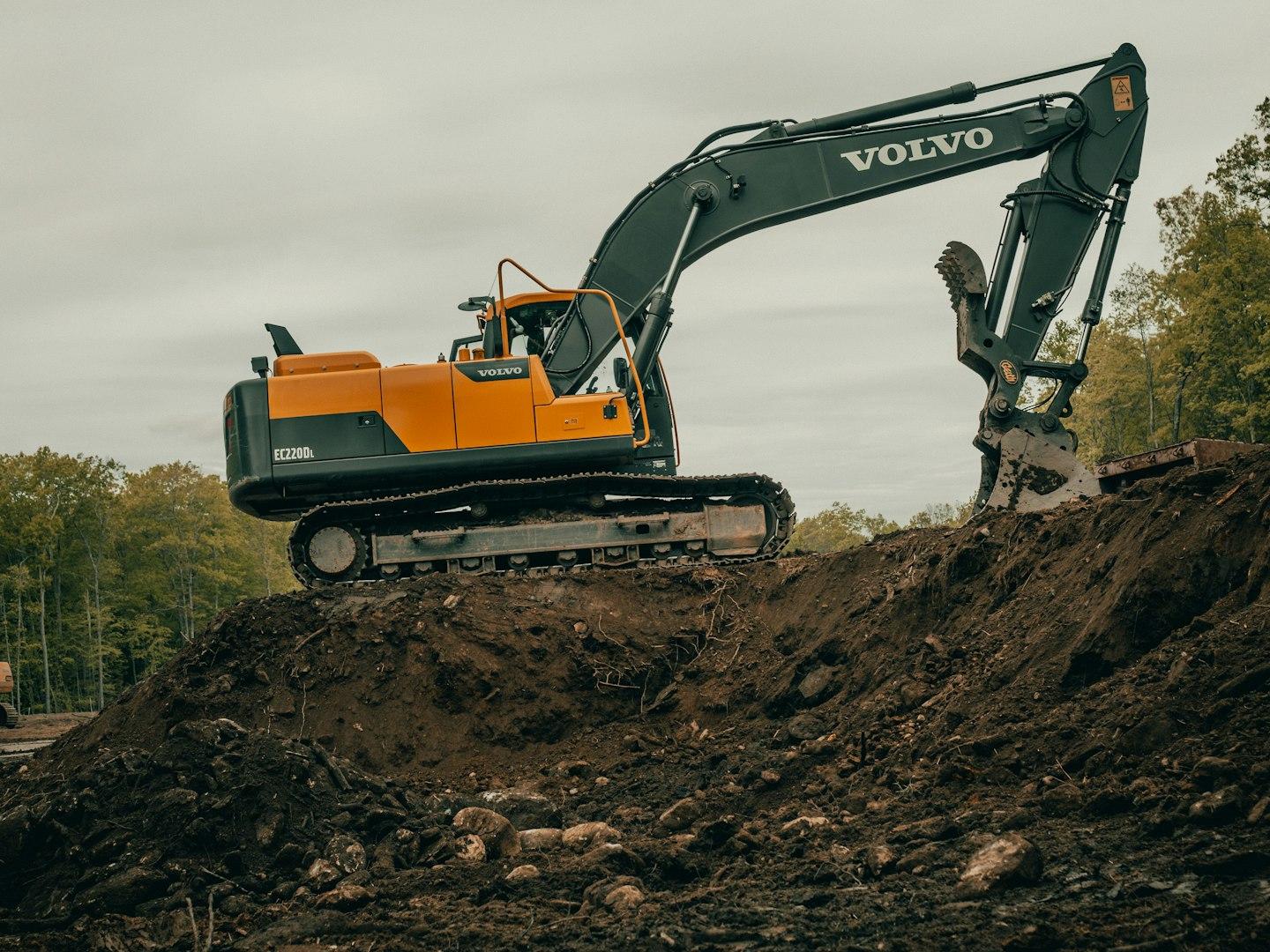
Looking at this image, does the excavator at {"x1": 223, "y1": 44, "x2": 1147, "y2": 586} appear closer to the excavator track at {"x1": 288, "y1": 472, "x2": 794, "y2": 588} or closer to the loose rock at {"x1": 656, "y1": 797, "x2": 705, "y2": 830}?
the excavator track at {"x1": 288, "y1": 472, "x2": 794, "y2": 588}

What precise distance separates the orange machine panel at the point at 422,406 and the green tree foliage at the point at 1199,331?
2519 cm

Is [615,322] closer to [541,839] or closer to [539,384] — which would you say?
[539,384]

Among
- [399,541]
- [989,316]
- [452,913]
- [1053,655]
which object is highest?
[989,316]

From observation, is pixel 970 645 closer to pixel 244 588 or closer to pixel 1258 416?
pixel 1258 416

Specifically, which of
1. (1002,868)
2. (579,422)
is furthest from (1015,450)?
(1002,868)

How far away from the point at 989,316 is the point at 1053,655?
5803 millimetres

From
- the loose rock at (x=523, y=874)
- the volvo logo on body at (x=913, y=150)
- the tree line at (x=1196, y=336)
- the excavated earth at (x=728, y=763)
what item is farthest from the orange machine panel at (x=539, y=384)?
the tree line at (x=1196, y=336)

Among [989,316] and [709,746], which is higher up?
[989,316]

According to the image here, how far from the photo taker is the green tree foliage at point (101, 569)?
5031 centimetres

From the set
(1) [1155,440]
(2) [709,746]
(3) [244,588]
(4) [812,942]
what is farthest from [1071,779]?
(3) [244,588]

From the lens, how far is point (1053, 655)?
8133 mm

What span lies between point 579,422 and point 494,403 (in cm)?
91

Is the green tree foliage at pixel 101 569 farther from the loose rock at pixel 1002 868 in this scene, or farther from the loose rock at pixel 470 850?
the loose rock at pixel 1002 868

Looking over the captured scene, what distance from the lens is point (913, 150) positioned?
14023 mm
